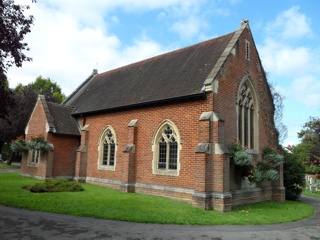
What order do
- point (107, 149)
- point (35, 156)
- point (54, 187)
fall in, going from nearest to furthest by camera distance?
point (54, 187) → point (107, 149) → point (35, 156)

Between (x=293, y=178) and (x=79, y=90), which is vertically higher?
(x=79, y=90)

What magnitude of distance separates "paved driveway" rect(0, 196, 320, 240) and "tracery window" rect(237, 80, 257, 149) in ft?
19.9

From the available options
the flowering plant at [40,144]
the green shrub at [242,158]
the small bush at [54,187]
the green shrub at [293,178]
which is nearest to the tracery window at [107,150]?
the small bush at [54,187]

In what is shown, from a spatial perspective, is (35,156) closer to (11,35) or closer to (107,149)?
(107,149)

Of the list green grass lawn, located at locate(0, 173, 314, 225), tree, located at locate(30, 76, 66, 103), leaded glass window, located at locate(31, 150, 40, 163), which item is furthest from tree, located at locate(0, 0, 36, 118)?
tree, located at locate(30, 76, 66, 103)

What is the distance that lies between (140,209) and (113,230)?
114 inches

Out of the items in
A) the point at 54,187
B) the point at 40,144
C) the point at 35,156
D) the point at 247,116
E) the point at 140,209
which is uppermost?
the point at 247,116

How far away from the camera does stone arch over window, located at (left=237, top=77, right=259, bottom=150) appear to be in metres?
15.4

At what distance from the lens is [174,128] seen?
14633 mm

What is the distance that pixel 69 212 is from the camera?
33.9 feet

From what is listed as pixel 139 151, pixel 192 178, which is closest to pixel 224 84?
pixel 192 178

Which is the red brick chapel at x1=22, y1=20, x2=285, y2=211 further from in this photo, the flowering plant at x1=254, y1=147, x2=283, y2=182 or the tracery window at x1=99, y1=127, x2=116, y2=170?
the flowering plant at x1=254, y1=147, x2=283, y2=182

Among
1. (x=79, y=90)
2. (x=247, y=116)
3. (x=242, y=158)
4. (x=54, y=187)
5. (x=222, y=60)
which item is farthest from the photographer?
(x=79, y=90)

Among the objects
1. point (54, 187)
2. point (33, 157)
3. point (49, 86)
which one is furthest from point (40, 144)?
point (49, 86)
